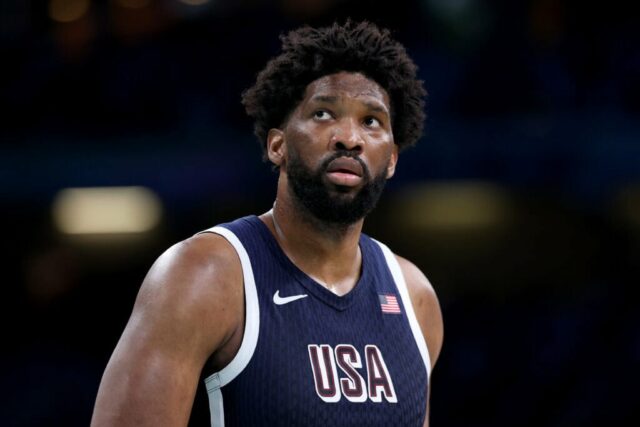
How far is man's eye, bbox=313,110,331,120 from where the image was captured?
297 cm

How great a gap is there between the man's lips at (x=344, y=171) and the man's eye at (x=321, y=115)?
165 mm

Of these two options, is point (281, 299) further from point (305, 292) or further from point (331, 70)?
point (331, 70)

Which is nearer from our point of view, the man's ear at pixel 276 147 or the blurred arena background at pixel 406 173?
the man's ear at pixel 276 147

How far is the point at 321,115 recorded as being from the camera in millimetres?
2979

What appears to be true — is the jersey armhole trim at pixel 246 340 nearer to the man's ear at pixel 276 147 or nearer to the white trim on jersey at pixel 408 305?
the man's ear at pixel 276 147

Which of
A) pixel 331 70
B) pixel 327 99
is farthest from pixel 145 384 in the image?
pixel 331 70

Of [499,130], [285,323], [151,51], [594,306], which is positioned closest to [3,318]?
A: [151,51]

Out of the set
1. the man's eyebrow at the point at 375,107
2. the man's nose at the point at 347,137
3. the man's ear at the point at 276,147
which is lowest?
the man's ear at the point at 276,147

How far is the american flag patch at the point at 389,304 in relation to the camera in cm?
309

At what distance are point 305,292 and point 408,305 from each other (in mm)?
426

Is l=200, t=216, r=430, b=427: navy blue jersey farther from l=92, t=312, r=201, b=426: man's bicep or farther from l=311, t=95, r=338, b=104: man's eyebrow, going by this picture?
l=311, t=95, r=338, b=104: man's eyebrow

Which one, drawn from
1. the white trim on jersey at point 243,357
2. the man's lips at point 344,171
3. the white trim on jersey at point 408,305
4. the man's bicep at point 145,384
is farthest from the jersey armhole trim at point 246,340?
the white trim on jersey at point 408,305

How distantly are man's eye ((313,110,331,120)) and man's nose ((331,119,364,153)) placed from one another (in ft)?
0.17

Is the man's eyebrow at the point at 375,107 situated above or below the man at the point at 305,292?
above
